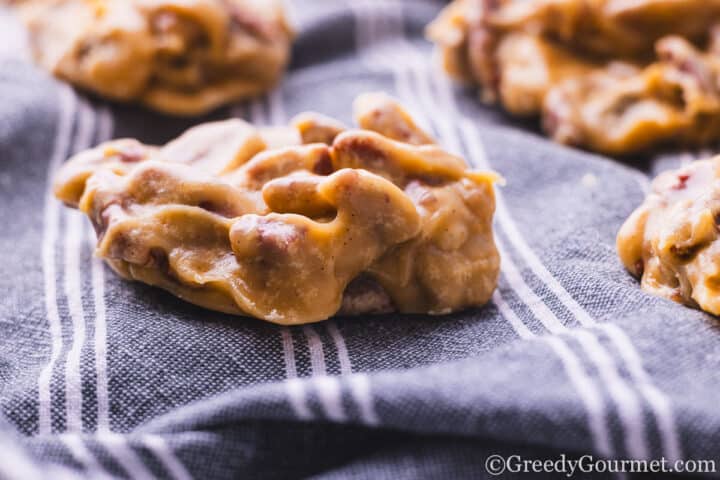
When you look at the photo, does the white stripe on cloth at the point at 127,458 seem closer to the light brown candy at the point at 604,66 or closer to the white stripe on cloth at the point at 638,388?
the white stripe on cloth at the point at 638,388

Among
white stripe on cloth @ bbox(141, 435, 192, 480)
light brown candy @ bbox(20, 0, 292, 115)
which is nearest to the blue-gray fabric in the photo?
white stripe on cloth @ bbox(141, 435, 192, 480)

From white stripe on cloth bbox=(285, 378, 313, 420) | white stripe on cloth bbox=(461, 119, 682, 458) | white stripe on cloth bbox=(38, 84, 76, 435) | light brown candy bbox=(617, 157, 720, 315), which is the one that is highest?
light brown candy bbox=(617, 157, 720, 315)

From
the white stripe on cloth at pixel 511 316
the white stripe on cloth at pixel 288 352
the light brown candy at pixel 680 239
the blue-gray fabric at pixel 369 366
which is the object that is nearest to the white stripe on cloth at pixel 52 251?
the blue-gray fabric at pixel 369 366

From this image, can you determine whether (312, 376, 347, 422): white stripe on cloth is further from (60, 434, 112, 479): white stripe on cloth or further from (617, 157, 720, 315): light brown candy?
(617, 157, 720, 315): light brown candy

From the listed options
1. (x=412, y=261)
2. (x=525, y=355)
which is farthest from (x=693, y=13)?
(x=525, y=355)

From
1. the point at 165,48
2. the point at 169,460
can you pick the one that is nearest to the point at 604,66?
the point at 165,48

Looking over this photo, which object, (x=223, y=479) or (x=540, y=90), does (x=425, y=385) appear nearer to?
(x=223, y=479)
